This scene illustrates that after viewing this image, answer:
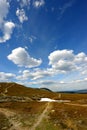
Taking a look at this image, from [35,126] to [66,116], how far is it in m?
13.0

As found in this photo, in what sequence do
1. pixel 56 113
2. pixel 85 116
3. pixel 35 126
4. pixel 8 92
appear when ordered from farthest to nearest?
pixel 8 92 → pixel 56 113 → pixel 85 116 → pixel 35 126

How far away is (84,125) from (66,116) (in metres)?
9.19

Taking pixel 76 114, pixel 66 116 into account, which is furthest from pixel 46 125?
pixel 76 114

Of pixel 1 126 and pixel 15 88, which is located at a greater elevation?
pixel 15 88

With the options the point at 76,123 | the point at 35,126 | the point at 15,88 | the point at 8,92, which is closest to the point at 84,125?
the point at 76,123

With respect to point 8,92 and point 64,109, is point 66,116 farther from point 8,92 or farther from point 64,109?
point 8,92

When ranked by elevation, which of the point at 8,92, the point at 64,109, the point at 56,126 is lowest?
the point at 56,126

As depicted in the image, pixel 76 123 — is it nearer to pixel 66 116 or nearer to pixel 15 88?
pixel 66 116

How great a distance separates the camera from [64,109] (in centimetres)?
5925

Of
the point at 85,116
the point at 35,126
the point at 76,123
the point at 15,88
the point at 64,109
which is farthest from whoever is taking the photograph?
the point at 15,88

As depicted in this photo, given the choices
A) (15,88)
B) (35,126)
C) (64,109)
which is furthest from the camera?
(15,88)

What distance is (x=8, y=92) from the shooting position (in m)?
108

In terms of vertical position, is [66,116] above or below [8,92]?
below

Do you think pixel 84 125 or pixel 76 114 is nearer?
pixel 84 125
